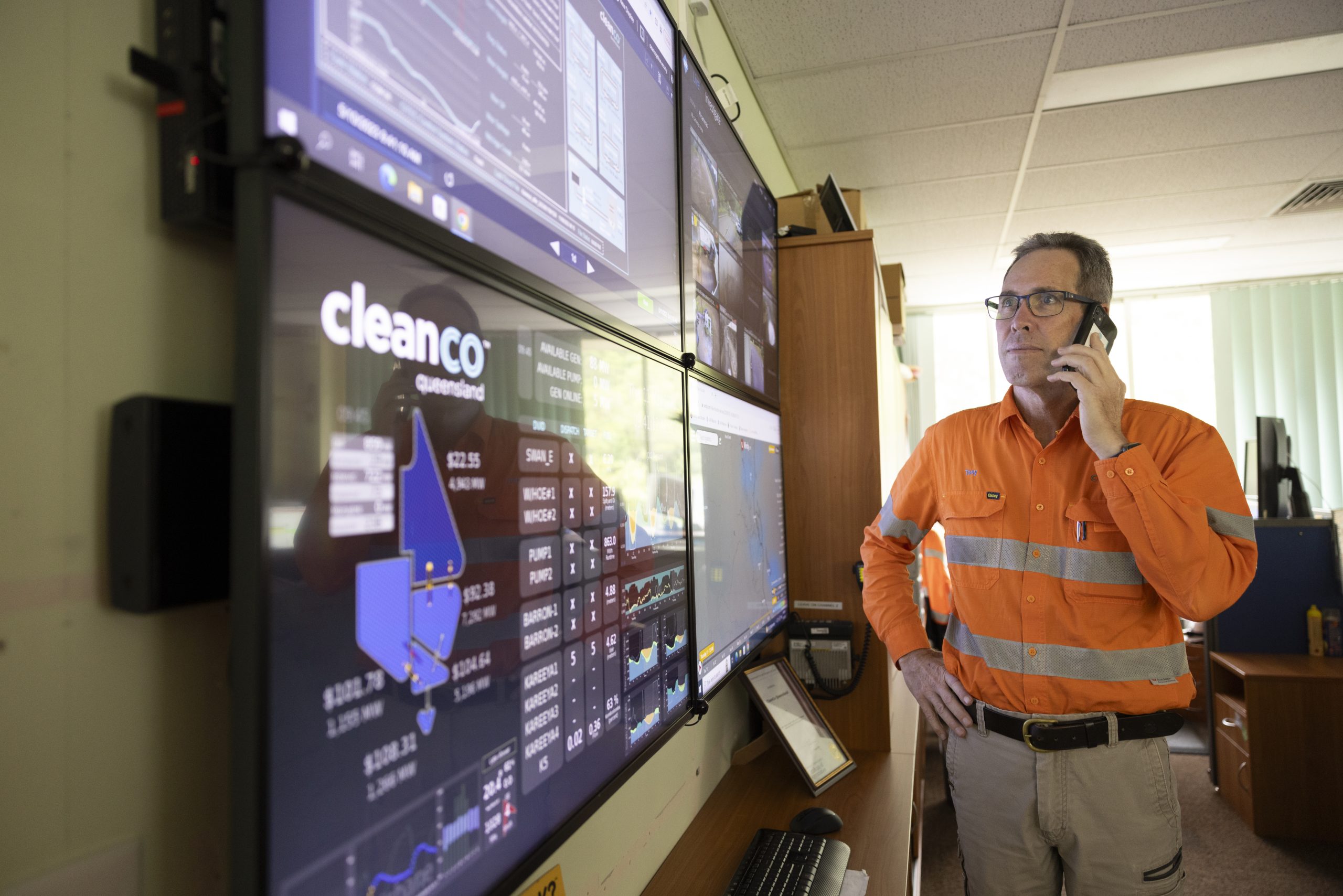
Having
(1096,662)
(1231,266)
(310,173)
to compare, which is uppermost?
(1231,266)

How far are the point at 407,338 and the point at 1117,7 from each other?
281 centimetres

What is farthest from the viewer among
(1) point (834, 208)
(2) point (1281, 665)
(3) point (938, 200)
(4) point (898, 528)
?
(3) point (938, 200)

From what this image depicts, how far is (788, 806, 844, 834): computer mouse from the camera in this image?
4.93 feet

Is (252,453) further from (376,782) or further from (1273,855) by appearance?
(1273,855)

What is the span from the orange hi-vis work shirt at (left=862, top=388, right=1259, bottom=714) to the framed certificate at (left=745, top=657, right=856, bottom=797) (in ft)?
1.24

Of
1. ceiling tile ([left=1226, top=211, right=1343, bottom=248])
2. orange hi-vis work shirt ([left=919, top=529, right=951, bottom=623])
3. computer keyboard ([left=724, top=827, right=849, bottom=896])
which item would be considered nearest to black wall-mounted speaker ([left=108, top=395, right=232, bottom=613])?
computer keyboard ([left=724, top=827, right=849, bottom=896])

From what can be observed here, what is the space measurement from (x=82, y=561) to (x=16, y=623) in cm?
5

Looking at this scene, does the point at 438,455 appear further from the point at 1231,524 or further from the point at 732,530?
the point at 1231,524

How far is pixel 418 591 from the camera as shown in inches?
24.3

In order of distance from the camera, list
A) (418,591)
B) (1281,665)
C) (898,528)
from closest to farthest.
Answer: (418,591), (898,528), (1281,665)

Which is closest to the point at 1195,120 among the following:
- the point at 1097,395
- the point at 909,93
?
the point at 909,93

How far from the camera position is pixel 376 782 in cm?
58

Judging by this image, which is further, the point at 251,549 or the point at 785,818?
the point at 785,818

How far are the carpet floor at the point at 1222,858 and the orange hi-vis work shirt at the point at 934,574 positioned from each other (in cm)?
91
